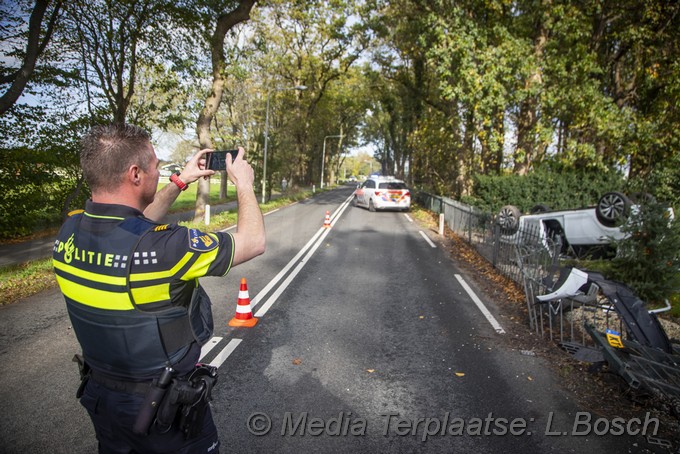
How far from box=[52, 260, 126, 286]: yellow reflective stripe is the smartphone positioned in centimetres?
86

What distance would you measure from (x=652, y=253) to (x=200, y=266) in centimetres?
736

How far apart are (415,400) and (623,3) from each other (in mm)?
19111

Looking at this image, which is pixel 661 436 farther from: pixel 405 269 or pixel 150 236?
pixel 405 269

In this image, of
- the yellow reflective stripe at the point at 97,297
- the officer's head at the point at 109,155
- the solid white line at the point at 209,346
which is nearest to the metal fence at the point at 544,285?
the solid white line at the point at 209,346

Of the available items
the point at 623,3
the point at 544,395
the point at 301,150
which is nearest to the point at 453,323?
the point at 544,395

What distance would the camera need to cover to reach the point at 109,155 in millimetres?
1714

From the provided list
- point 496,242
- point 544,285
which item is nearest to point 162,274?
point 544,285

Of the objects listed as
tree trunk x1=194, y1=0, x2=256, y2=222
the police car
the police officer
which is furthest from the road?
the police car

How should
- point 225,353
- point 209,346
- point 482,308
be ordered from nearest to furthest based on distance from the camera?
point 225,353
point 209,346
point 482,308

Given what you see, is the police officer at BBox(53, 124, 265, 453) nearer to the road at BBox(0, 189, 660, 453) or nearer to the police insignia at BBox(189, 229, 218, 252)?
the police insignia at BBox(189, 229, 218, 252)

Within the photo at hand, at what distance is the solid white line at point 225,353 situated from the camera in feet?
14.5

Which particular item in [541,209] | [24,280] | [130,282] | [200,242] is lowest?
[24,280]

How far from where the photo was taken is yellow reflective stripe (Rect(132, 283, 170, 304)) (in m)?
1.60

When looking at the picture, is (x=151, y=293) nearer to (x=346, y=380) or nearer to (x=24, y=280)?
(x=346, y=380)
